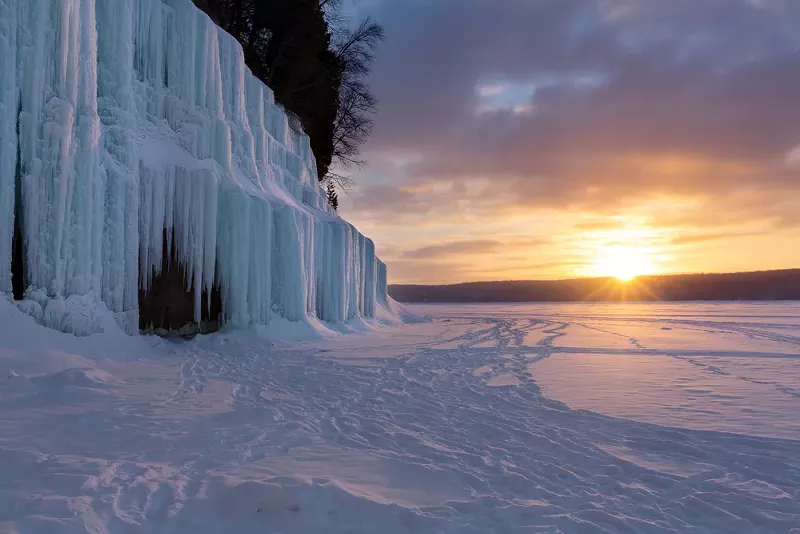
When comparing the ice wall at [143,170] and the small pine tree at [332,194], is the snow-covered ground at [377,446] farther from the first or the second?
the small pine tree at [332,194]

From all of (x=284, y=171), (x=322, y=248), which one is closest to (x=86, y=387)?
(x=322, y=248)

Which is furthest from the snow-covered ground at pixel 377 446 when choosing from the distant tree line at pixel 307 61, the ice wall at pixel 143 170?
the distant tree line at pixel 307 61

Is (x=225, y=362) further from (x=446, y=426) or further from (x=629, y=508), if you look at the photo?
(x=629, y=508)

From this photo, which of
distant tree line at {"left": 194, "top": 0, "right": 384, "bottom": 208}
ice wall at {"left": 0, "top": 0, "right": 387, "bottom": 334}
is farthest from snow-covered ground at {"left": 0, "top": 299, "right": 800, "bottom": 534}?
distant tree line at {"left": 194, "top": 0, "right": 384, "bottom": 208}

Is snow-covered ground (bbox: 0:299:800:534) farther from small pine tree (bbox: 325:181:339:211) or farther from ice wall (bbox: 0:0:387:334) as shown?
small pine tree (bbox: 325:181:339:211)

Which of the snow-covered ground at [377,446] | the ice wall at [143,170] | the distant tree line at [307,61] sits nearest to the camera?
the snow-covered ground at [377,446]

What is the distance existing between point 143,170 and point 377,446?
769 cm

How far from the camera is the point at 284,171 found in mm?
16453

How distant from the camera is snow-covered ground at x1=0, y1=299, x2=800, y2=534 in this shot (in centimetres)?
284

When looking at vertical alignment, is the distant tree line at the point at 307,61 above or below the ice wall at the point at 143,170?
above

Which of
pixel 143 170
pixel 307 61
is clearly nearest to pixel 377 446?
pixel 143 170

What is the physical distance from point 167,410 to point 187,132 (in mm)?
7853

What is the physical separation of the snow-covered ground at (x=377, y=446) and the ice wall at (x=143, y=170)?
1.28m

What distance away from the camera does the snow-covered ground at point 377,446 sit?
2838 millimetres
